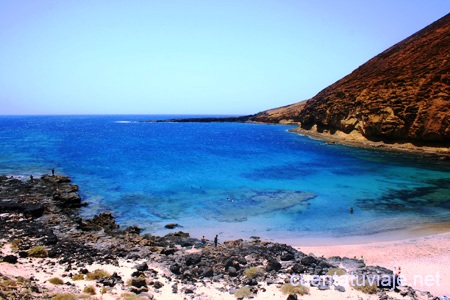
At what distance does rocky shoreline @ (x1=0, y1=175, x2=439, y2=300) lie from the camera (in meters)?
13.3

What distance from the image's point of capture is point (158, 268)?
634 inches

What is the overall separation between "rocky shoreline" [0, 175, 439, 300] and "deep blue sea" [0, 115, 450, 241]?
3363 mm

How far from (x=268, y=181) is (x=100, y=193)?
18817 mm

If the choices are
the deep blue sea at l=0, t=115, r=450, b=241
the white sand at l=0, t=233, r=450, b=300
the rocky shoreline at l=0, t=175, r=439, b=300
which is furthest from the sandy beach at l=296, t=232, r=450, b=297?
the deep blue sea at l=0, t=115, r=450, b=241

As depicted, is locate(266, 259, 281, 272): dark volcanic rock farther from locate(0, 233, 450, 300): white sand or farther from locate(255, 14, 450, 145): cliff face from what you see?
locate(255, 14, 450, 145): cliff face

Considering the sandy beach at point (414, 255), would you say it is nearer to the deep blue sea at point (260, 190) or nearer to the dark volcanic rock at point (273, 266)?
the deep blue sea at point (260, 190)

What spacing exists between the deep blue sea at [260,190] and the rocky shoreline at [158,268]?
11.0ft

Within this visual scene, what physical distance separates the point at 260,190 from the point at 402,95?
134ft

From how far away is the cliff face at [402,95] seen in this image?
52.7m

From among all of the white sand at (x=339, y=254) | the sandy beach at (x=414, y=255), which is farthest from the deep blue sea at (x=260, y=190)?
the white sand at (x=339, y=254)

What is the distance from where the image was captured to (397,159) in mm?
50062

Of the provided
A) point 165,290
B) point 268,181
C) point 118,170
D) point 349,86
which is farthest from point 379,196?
point 349,86

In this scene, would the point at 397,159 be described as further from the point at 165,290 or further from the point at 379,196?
the point at 165,290

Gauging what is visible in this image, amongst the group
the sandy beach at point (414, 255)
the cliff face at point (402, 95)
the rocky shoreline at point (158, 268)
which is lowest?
the sandy beach at point (414, 255)
